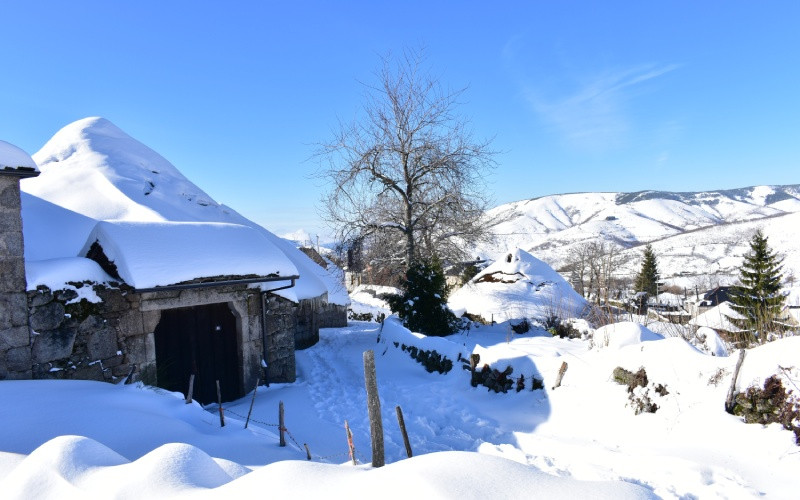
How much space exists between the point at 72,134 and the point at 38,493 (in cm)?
1623

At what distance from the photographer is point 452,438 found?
243 inches

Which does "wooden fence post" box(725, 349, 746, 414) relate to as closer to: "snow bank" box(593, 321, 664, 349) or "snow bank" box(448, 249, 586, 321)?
"snow bank" box(593, 321, 664, 349)

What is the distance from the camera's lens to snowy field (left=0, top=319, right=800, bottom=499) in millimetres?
2436

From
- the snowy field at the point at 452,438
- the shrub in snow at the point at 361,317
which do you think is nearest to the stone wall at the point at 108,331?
the snowy field at the point at 452,438

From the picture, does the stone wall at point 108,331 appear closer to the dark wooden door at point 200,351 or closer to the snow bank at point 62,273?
the snow bank at point 62,273

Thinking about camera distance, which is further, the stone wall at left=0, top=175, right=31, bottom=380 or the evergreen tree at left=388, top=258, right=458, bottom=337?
the evergreen tree at left=388, top=258, right=458, bottom=337

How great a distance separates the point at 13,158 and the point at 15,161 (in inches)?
1.8

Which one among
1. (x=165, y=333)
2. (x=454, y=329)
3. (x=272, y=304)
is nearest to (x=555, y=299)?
(x=454, y=329)

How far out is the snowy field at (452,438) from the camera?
7.99 feet

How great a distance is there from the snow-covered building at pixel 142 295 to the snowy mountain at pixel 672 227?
1749 inches

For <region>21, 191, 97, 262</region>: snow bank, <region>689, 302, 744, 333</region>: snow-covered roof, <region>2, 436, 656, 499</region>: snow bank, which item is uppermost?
<region>21, 191, 97, 262</region>: snow bank

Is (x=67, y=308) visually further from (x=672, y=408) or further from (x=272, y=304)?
(x=672, y=408)

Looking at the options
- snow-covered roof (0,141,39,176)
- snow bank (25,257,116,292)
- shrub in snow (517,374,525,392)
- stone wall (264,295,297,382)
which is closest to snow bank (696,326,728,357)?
shrub in snow (517,374,525,392)

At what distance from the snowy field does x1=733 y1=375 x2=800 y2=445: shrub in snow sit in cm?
9
